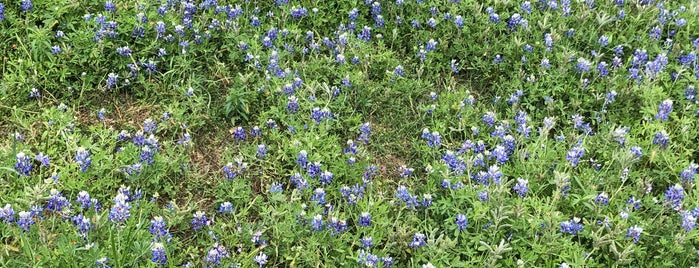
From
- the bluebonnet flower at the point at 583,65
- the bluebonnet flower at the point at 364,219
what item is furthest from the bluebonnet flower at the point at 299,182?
the bluebonnet flower at the point at 583,65

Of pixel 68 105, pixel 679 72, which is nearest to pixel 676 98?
pixel 679 72

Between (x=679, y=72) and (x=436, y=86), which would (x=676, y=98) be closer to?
(x=679, y=72)

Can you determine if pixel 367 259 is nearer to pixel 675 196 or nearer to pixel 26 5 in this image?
pixel 675 196

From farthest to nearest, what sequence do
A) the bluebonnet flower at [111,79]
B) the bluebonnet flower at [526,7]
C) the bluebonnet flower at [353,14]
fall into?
1. the bluebonnet flower at [526,7]
2. the bluebonnet flower at [353,14]
3. the bluebonnet flower at [111,79]

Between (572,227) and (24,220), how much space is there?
2.56 m

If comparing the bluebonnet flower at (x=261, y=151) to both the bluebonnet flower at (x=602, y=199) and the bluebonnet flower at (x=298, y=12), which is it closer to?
the bluebonnet flower at (x=298, y=12)

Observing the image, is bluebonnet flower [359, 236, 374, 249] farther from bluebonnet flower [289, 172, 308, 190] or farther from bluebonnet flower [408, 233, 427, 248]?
bluebonnet flower [289, 172, 308, 190]

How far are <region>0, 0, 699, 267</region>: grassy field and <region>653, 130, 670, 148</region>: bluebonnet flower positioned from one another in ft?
0.04

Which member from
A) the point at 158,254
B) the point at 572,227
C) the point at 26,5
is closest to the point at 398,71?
the point at 572,227

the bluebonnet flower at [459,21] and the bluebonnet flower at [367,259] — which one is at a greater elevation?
the bluebonnet flower at [459,21]

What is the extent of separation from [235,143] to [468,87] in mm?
1568

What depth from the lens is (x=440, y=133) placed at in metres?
3.98

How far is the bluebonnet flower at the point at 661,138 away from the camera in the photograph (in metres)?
3.72

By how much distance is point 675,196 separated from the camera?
342cm
